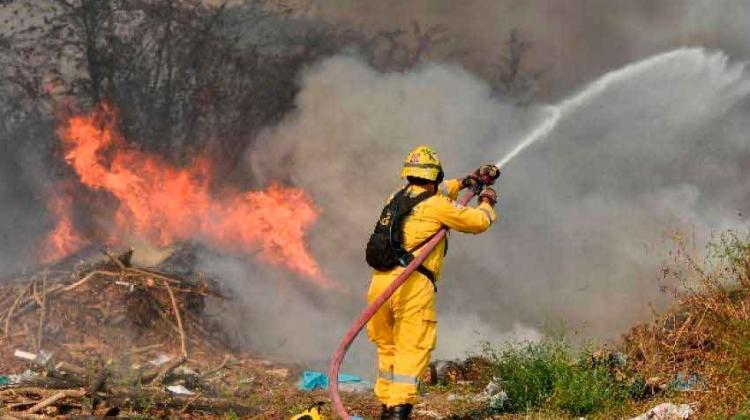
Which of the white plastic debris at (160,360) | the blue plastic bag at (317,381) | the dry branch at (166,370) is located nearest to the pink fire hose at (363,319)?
the dry branch at (166,370)

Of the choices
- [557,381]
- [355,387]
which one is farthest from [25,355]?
[557,381]

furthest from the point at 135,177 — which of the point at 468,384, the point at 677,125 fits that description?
the point at 677,125

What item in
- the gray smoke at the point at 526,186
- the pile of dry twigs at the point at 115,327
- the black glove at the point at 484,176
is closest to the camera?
the black glove at the point at 484,176

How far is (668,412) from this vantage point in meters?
6.02

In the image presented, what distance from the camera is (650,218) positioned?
38.2 feet

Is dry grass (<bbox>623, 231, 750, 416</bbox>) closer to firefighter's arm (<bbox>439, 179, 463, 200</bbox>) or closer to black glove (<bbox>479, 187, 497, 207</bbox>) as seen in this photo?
black glove (<bbox>479, 187, 497, 207</bbox>)

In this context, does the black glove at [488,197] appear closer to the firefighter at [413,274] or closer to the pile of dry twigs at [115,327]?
the firefighter at [413,274]

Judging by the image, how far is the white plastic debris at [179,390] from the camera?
7870 mm

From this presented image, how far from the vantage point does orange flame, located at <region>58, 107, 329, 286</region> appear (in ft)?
39.0

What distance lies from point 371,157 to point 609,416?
6683mm

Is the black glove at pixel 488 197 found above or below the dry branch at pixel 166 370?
above

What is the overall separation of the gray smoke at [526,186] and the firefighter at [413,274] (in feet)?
14.3

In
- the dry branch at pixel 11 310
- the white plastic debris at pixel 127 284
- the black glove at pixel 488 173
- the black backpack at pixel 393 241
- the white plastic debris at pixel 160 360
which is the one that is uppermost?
the white plastic debris at pixel 127 284

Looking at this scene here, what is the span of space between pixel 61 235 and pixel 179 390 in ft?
20.5
